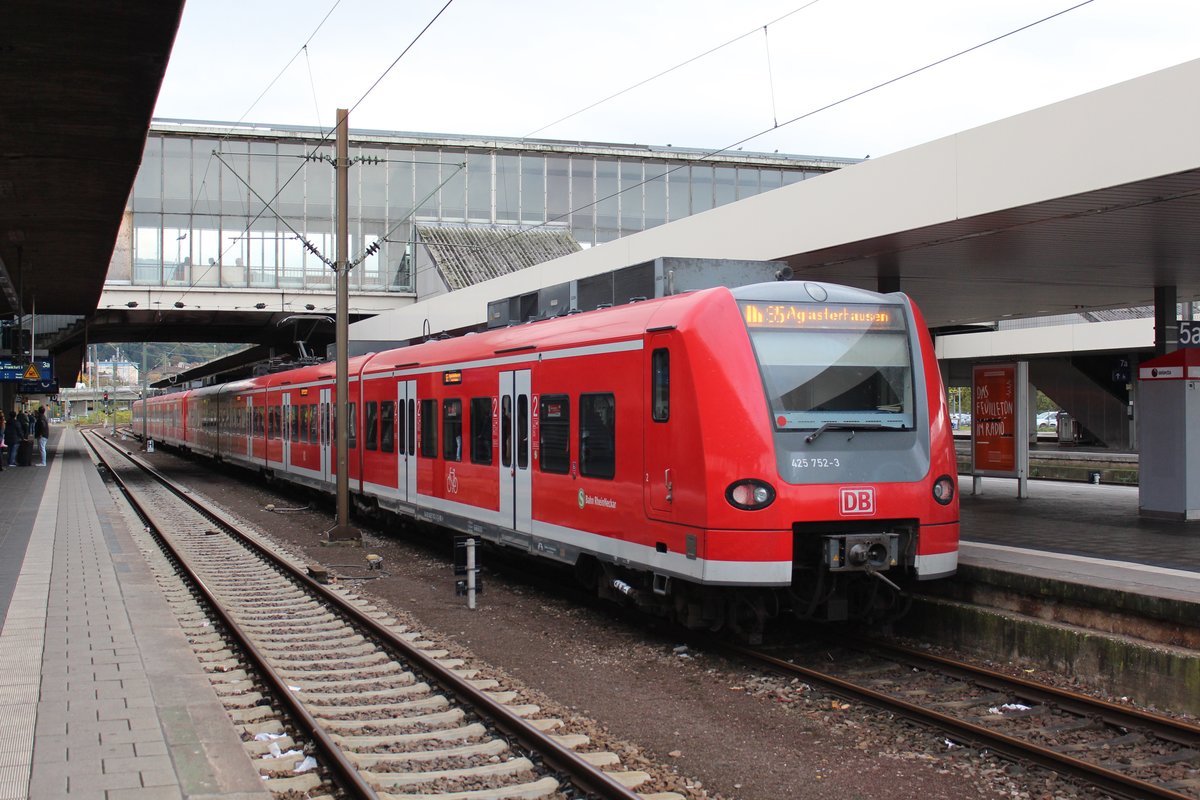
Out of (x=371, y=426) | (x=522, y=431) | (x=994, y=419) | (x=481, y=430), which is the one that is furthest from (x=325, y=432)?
(x=994, y=419)

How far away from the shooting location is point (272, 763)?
6.29 metres

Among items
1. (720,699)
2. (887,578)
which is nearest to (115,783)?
(720,699)

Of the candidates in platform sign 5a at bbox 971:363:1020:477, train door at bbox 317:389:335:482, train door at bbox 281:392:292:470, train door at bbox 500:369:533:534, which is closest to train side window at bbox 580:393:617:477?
train door at bbox 500:369:533:534

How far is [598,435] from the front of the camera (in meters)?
10.2

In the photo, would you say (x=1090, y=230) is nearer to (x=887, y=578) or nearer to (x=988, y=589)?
(x=988, y=589)

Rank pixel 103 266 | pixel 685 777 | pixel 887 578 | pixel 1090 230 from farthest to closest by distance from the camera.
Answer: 1. pixel 103 266
2. pixel 1090 230
3. pixel 887 578
4. pixel 685 777

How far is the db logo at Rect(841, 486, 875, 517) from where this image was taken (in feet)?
28.5

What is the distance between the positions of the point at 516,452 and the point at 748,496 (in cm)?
425

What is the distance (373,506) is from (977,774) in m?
14.6

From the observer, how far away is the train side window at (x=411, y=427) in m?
16.1

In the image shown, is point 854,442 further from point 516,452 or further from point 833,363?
point 516,452

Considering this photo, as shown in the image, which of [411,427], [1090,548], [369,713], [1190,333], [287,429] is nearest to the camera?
[369,713]

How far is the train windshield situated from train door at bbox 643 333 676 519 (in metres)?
0.81

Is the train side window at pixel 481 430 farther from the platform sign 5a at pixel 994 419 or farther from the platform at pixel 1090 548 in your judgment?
the platform sign 5a at pixel 994 419
